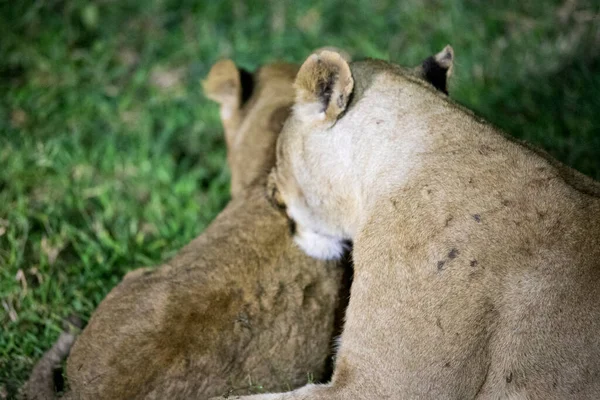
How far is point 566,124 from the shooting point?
5090mm

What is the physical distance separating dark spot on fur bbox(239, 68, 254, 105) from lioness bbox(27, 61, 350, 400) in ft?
3.22

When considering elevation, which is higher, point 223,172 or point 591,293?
point 591,293

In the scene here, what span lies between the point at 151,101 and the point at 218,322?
293 cm

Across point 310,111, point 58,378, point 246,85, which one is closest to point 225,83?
point 246,85

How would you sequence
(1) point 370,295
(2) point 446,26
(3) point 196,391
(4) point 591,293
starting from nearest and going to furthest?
(4) point 591,293 < (1) point 370,295 < (3) point 196,391 < (2) point 446,26

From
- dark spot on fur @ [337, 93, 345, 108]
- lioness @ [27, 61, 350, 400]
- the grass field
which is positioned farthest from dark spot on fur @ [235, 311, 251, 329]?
the grass field

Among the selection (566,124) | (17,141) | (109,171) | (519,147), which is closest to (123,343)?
(519,147)

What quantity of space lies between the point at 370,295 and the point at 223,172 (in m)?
2.48

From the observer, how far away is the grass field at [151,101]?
4.45 meters

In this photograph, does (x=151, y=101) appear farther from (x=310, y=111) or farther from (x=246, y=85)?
(x=310, y=111)

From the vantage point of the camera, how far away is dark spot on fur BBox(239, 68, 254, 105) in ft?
15.6

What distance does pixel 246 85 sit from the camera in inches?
189

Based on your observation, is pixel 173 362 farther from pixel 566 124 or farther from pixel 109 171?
pixel 566 124

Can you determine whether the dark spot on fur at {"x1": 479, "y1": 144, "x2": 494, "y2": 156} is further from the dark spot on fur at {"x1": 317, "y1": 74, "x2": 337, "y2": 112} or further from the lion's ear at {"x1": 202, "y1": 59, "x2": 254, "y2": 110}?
the lion's ear at {"x1": 202, "y1": 59, "x2": 254, "y2": 110}
